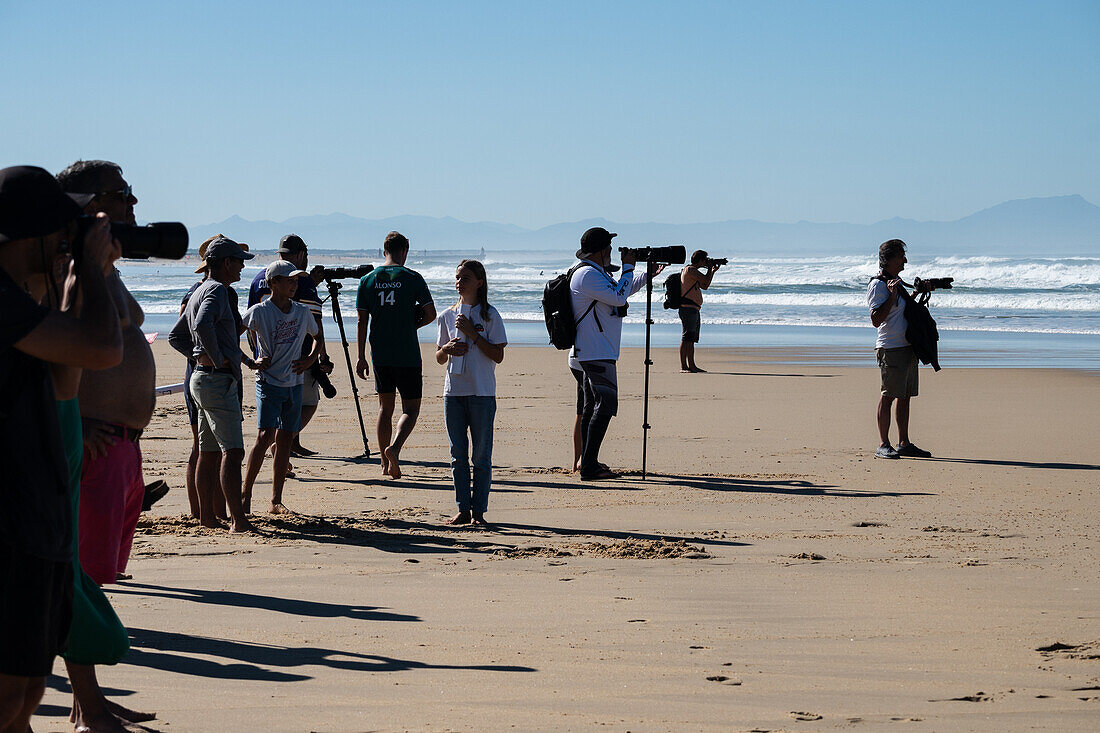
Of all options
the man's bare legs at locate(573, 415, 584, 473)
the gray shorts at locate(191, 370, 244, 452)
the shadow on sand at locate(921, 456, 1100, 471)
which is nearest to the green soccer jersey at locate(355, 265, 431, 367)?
the man's bare legs at locate(573, 415, 584, 473)

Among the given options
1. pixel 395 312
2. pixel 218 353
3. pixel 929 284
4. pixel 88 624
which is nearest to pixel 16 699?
pixel 88 624

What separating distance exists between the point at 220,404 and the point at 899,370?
5.85 m

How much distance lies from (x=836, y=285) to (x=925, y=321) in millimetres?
39869

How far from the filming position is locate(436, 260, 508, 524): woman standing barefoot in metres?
7.02

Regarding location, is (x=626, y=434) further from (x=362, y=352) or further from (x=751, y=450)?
(x=362, y=352)

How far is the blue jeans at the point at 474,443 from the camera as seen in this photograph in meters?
7.03

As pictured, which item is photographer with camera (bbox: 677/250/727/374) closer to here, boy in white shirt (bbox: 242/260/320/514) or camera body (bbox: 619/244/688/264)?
camera body (bbox: 619/244/688/264)

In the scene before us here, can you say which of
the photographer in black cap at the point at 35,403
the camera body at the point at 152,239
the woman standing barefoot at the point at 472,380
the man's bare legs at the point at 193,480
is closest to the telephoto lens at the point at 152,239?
the camera body at the point at 152,239

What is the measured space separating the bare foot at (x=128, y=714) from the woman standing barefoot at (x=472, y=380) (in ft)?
11.3

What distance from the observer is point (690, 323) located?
17312mm

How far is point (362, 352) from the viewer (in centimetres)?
912

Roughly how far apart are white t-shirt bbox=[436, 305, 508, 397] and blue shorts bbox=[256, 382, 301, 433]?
0.99m

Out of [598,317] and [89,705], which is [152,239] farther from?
[598,317]

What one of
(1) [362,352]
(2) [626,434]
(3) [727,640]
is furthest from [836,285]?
(3) [727,640]
